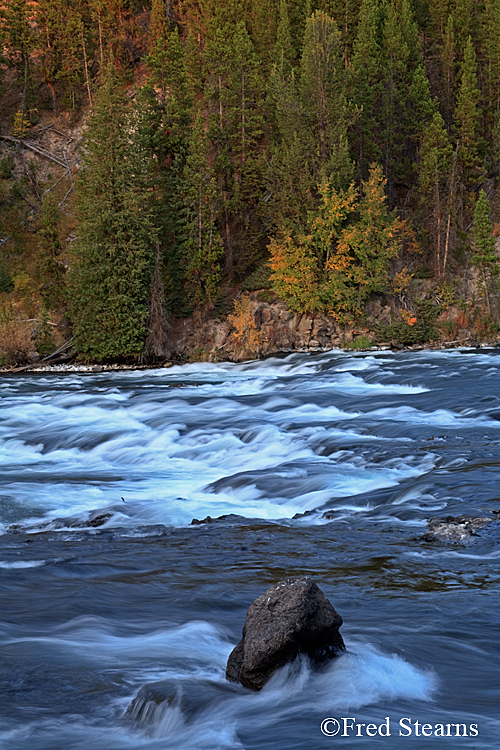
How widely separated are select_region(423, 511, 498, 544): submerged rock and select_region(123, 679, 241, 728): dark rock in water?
3700mm

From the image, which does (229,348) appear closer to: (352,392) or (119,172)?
(119,172)

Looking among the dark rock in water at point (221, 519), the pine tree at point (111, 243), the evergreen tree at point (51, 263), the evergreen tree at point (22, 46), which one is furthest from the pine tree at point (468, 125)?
the dark rock in water at point (221, 519)

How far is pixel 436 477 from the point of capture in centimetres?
1048

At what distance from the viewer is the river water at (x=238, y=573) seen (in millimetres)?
4527

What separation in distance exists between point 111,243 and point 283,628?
90.7ft

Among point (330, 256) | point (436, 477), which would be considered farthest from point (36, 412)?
point (330, 256)

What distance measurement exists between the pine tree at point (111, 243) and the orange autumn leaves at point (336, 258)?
250 inches

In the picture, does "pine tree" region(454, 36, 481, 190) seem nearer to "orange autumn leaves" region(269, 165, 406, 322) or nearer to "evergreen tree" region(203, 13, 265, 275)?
"orange autumn leaves" region(269, 165, 406, 322)

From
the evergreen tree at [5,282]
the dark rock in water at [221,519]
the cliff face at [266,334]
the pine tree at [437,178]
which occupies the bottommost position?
the cliff face at [266,334]

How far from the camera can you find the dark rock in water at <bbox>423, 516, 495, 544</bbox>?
785 cm

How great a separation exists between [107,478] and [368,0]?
38967 millimetres

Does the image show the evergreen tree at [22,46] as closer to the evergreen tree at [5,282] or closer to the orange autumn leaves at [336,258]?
the evergreen tree at [5,282]

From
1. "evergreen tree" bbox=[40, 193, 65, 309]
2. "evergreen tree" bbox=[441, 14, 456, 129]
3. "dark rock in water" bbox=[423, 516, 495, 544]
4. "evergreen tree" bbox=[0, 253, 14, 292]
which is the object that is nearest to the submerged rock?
"dark rock in water" bbox=[423, 516, 495, 544]

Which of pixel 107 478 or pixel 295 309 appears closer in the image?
pixel 107 478
